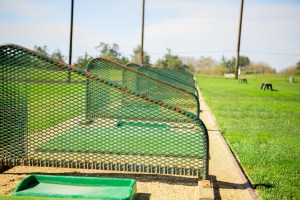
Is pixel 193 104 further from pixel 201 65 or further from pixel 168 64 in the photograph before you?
pixel 201 65

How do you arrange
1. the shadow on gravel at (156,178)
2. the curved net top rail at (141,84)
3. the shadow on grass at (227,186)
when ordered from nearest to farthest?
the shadow on grass at (227,186) < the shadow on gravel at (156,178) < the curved net top rail at (141,84)

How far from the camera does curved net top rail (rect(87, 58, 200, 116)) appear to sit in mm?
5917

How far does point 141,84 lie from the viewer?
25.4ft

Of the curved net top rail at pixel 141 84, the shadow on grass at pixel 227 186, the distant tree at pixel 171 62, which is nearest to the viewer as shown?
the shadow on grass at pixel 227 186

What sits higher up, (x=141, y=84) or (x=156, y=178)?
(x=141, y=84)

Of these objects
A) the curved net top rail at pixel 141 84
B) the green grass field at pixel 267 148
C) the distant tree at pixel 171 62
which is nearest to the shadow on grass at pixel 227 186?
the green grass field at pixel 267 148

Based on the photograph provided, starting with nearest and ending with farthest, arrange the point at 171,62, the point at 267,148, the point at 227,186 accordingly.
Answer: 1. the point at 227,186
2. the point at 267,148
3. the point at 171,62

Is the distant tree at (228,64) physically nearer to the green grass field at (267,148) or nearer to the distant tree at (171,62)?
the distant tree at (171,62)

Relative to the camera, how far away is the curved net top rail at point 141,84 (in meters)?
5.92

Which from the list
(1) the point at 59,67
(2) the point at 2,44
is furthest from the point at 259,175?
(2) the point at 2,44

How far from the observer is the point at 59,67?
3078 millimetres

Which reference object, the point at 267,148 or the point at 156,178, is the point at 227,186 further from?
the point at 267,148

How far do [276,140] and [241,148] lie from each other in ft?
4.05

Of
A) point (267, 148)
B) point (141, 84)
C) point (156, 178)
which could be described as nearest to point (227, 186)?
point (156, 178)
